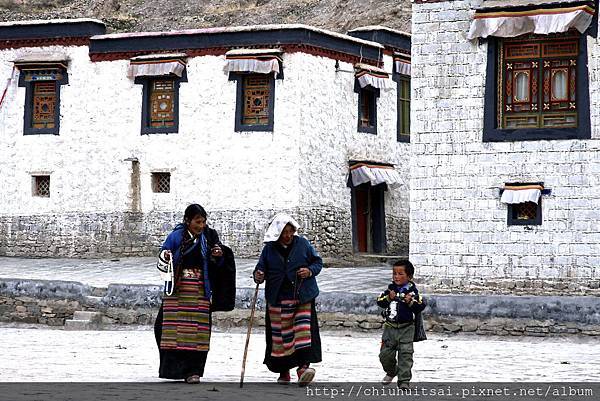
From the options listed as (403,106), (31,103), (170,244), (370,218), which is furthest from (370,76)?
(170,244)

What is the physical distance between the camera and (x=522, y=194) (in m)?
19.6

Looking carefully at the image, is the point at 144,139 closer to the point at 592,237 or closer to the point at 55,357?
the point at 592,237

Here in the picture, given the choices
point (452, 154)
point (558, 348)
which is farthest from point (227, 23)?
point (558, 348)

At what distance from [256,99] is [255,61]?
87 cm

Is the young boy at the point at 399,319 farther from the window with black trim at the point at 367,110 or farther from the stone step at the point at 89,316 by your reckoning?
the window with black trim at the point at 367,110

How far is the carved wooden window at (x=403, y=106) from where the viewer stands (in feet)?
98.1

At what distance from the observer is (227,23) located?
152 ft

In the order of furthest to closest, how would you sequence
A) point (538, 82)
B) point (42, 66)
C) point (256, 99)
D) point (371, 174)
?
1. point (42, 66)
2. point (371, 174)
3. point (256, 99)
4. point (538, 82)

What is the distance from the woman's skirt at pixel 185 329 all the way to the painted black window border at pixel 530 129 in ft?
31.6

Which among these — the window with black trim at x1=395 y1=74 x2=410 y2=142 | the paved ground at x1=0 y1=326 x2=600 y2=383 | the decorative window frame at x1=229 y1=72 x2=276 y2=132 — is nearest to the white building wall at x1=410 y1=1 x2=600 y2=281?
the paved ground at x1=0 y1=326 x2=600 y2=383

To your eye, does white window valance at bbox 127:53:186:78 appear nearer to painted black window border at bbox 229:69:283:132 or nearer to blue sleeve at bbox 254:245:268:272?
painted black window border at bbox 229:69:283:132

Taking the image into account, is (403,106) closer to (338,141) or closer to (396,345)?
(338,141)

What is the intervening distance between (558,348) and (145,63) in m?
14.8

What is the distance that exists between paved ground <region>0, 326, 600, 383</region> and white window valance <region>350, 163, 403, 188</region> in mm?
10427
